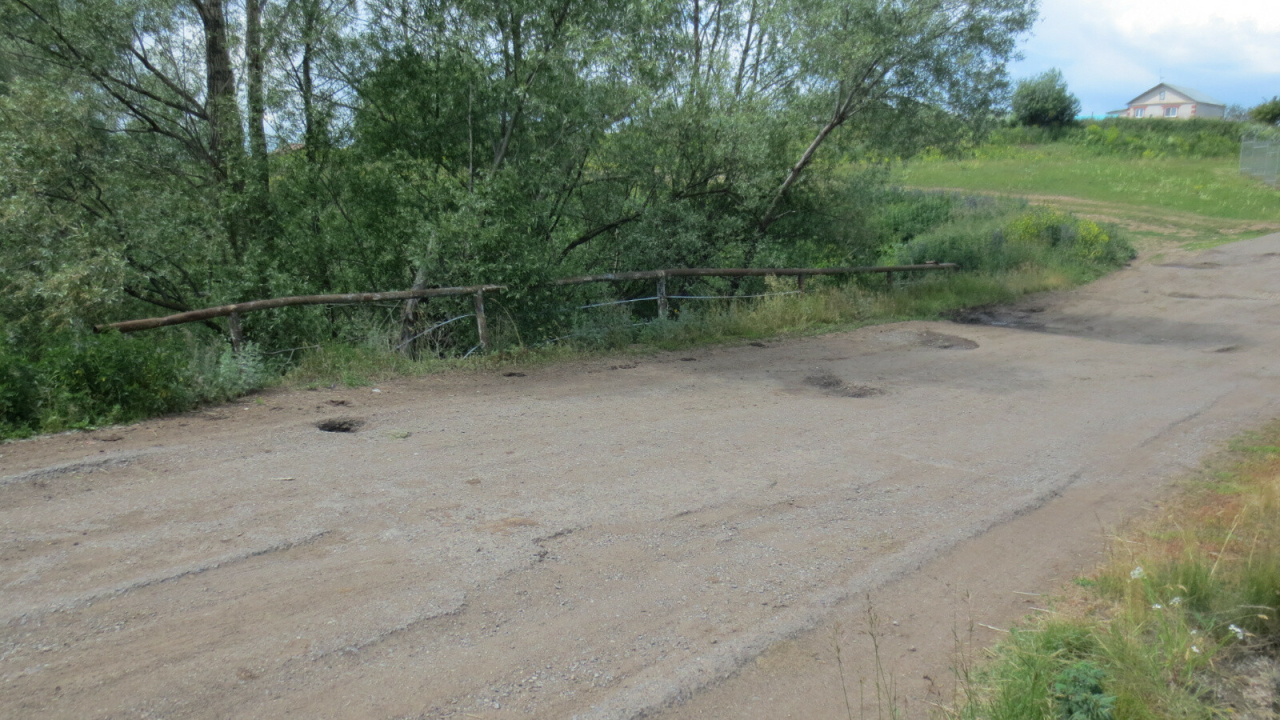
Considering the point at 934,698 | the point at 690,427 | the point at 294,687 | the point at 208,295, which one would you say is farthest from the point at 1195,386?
the point at 208,295

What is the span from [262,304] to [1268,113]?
267 ft

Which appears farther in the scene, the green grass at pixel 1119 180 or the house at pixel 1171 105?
the house at pixel 1171 105

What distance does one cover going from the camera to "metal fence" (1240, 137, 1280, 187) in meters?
42.3

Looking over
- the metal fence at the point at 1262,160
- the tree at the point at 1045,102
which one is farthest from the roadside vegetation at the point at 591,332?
the tree at the point at 1045,102

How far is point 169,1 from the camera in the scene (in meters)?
11.7

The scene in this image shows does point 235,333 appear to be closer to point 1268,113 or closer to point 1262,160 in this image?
point 1262,160

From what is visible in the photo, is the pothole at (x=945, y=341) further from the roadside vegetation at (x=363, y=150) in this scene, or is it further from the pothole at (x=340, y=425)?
the pothole at (x=340, y=425)

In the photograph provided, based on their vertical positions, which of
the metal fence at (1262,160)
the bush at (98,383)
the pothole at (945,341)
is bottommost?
the pothole at (945,341)

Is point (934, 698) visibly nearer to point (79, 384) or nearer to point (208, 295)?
point (79, 384)

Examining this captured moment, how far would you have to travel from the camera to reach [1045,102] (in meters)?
61.5

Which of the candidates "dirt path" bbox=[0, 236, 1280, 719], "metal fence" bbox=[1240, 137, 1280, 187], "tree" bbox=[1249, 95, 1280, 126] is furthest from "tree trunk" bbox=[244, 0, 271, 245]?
"tree" bbox=[1249, 95, 1280, 126]

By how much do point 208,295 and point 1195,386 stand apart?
43.6ft

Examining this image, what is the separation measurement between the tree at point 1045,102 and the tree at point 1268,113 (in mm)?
16740

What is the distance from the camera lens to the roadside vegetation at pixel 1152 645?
343 cm
